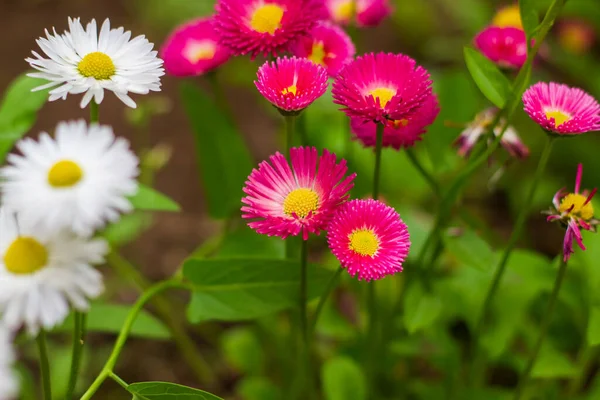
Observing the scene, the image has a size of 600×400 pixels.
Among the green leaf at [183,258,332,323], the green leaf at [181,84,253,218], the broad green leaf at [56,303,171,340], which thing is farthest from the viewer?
the green leaf at [181,84,253,218]

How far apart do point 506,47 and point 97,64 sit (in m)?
0.43

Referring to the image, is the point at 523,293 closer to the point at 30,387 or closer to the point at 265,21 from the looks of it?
the point at 265,21

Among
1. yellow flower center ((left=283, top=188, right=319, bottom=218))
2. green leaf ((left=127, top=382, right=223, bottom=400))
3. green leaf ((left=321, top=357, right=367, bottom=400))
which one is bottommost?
green leaf ((left=321, top=357, right=367, bottom=400))

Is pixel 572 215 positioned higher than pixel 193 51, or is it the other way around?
pixel 193 51

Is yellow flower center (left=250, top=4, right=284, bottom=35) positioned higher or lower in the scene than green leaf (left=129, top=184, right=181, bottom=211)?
higher

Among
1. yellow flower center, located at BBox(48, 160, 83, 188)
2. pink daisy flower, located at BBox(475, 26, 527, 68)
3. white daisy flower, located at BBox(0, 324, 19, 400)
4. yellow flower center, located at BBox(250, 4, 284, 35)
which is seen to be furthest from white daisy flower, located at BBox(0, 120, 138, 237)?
pink daisy flower, located at BBox(475, 26, 527, 68)

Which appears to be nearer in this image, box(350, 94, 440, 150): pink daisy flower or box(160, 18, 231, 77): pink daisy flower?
box(350, 94, 440, 150): pink daisy flower

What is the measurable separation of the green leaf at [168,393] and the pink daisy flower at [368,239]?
17 cm

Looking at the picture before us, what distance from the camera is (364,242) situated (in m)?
0.48

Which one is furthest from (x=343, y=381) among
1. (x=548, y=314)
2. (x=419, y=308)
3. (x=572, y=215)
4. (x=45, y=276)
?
(x=45, y=276)

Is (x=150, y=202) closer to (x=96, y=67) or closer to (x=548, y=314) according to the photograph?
(x=96, y=67)

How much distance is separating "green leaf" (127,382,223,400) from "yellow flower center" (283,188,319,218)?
172 millimetres

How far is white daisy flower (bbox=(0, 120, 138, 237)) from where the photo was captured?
38 centimetres

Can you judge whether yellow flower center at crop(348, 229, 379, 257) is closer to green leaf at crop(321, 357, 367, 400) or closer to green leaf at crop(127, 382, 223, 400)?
green leaf at crop(127, 382, 223, 400)
